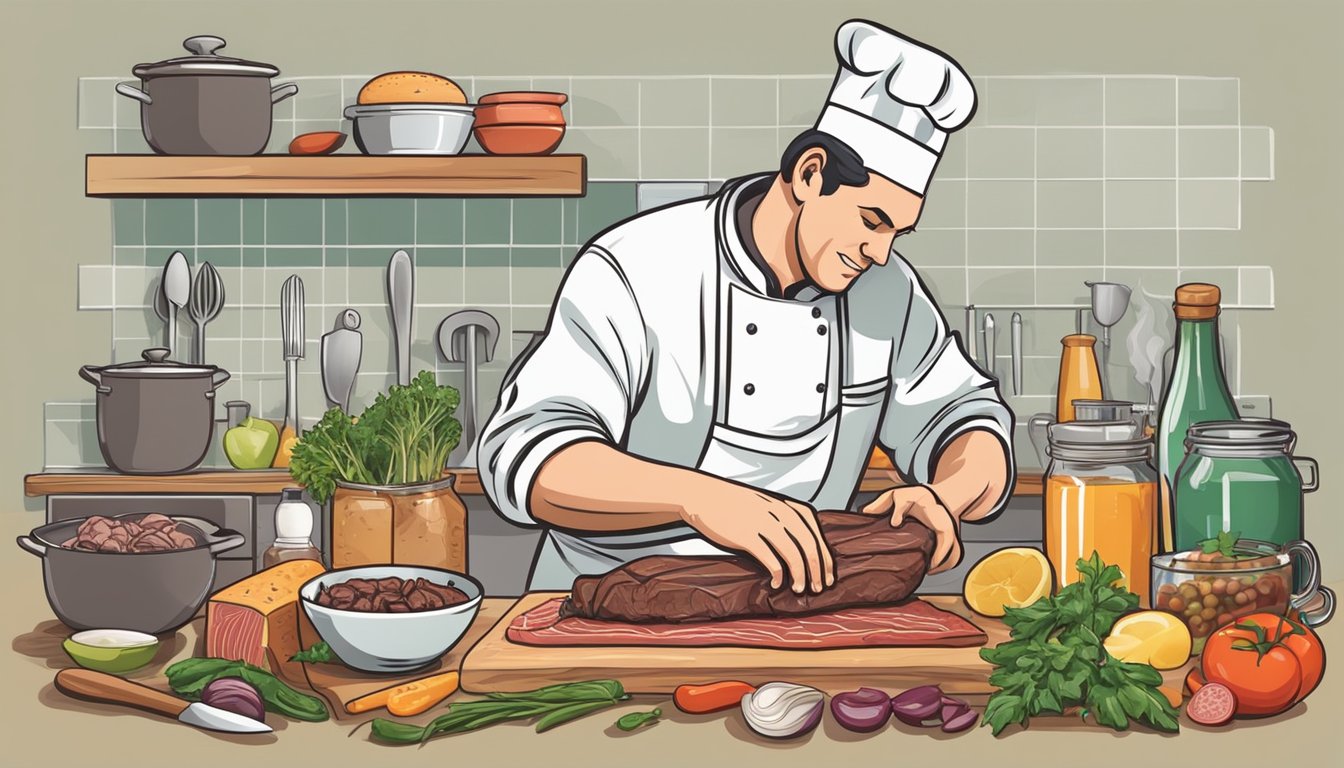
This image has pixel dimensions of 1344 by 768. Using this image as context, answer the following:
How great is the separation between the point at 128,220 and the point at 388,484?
5.52 ft

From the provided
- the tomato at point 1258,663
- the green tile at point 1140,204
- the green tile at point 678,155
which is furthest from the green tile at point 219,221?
the tomato at point 1258,663

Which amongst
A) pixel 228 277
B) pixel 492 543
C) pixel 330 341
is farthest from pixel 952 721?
pixel 228 277

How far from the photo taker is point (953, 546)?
1.97m

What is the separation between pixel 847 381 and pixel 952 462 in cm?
29

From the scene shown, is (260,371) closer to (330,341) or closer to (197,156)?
(330,341)

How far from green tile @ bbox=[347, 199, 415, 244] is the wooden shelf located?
1.04 ft

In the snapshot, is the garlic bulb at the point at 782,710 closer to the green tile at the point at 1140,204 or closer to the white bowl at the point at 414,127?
the white bowl at the point at 414,127

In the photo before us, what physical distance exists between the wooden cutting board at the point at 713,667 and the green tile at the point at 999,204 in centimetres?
175

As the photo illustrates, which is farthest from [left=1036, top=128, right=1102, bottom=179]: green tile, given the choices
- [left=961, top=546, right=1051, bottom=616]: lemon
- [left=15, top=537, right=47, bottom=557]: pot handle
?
[left=15, top=537, right=47, bottom=557]: pot handle

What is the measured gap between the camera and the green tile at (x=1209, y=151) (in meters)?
3.25

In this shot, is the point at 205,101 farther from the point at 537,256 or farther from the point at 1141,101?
the point at 1141,101

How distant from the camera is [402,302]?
3.26m

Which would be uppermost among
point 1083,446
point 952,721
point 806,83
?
point 806,83

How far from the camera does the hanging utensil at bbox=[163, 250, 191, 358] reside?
10.7ft
